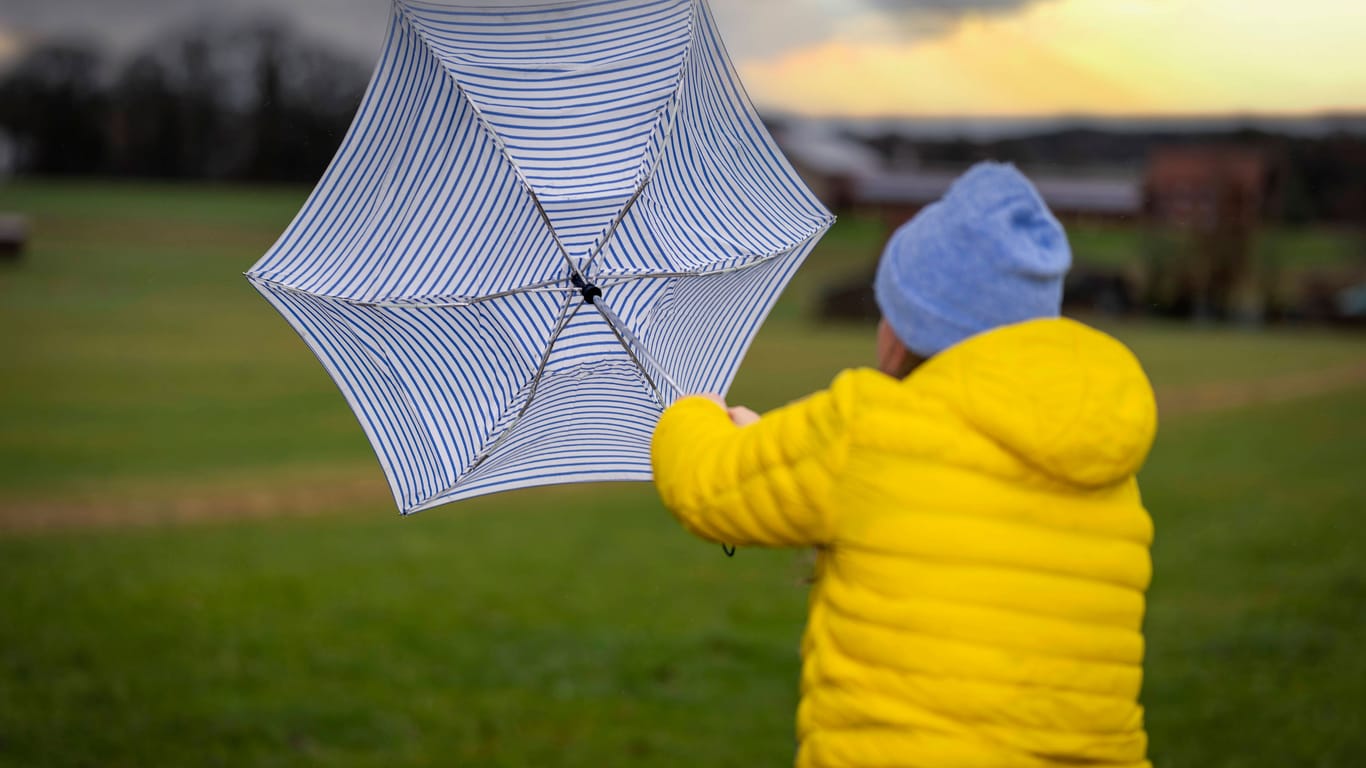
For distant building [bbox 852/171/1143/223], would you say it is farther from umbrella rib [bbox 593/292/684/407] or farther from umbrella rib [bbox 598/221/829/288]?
umbrella rib [bbox 593/292/684/407]

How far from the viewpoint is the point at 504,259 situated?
1.85 metres

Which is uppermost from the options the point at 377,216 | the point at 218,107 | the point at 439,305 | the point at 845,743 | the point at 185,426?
the point at 377,216

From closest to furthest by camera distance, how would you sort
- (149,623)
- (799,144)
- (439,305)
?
1. (439,305)
2. (149,623)
3. (799,144)

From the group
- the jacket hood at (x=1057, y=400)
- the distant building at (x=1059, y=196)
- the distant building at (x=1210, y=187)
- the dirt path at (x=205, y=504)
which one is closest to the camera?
the jacket hood at (x=1057, y=400)

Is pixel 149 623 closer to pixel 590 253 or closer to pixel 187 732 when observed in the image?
pixel 187 732

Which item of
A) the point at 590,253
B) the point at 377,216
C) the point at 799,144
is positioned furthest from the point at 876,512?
the point at 799,144

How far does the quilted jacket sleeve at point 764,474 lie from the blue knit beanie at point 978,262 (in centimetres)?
15

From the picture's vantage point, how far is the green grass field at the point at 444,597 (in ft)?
12.4

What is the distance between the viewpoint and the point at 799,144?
25.6 feet

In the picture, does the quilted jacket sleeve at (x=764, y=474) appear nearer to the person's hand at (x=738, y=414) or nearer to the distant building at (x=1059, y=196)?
the person's hand at (x=738, y=414)

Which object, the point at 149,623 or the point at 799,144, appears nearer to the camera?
the point at 149,623

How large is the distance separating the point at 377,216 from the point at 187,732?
2511 millimetres

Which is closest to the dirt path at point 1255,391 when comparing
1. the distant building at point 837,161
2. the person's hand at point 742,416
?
the distant building at point 837,161

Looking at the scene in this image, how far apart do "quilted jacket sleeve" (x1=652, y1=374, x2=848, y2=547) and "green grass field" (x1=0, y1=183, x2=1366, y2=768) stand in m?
0.34
